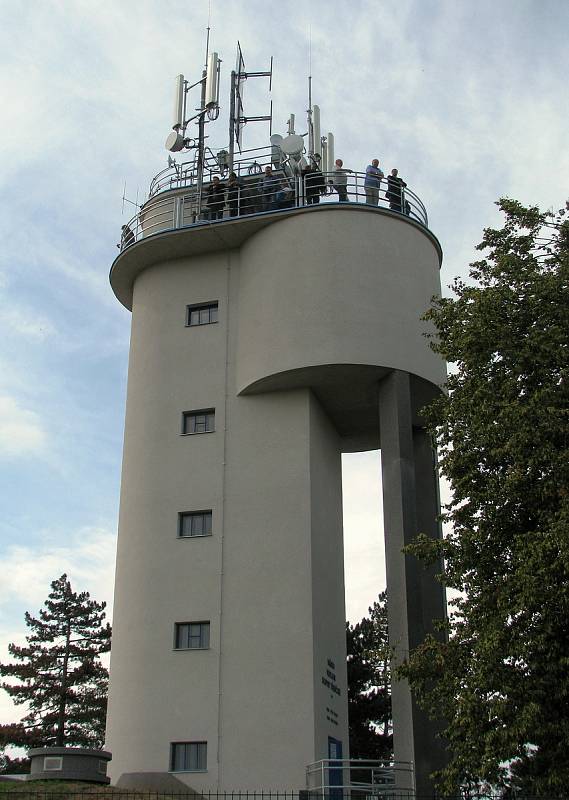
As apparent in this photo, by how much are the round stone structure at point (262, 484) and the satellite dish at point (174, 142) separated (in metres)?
5.16

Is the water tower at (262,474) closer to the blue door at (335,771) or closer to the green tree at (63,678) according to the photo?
the blue door at (335,771)

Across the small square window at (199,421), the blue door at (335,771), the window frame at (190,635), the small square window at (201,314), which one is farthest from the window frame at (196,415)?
the blue door at (335,771)

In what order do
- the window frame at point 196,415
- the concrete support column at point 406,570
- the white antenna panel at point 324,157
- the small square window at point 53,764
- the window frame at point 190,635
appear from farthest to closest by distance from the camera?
the white antenna panel at point 324,157
the window frame at point 196,415
the window frame at point 190,635
the concrete support column at point 406,570
the small square window at point 53,764

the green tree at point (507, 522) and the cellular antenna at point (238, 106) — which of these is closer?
the green tree at point (507, 522)

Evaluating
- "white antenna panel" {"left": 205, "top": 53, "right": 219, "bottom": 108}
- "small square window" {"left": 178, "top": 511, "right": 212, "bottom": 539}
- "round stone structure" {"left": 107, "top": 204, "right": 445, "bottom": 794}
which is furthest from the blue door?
"white antenna panel" {"left": 205, "top": 53, "right": 219, "bottom": 108}

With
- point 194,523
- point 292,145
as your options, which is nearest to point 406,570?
point 194,523

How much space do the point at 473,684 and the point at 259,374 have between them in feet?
43.5

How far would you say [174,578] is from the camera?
2772 cm

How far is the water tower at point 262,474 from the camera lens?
83.8 feet

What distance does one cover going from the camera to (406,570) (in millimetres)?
25562

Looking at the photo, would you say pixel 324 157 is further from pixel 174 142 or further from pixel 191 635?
pixel 191 635

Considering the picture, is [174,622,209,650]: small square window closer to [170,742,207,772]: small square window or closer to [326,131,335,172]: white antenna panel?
[170,742,207,772]: small square window

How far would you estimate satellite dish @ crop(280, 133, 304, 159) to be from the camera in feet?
109

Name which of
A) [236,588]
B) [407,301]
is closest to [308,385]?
[407,301]
